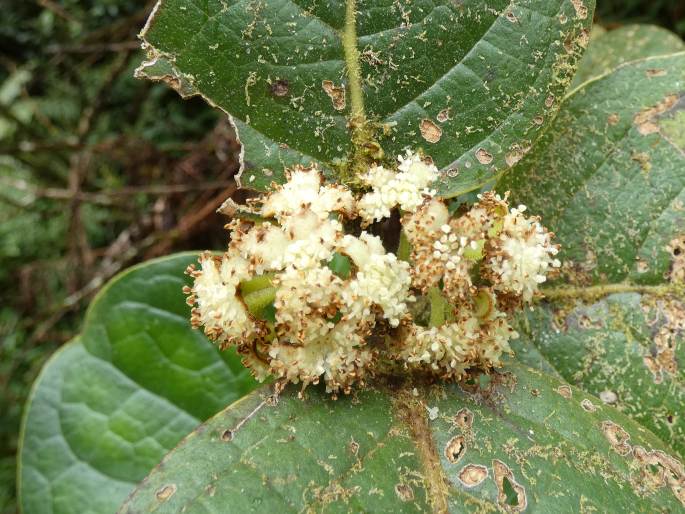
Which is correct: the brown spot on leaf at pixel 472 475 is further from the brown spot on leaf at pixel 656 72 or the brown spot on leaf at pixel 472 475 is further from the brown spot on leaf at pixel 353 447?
the brown spot on leaf at pixel 656 72

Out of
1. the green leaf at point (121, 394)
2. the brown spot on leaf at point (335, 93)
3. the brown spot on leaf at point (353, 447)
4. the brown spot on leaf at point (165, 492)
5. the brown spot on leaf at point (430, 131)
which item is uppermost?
the brown spot on leaf at point (335, 93)

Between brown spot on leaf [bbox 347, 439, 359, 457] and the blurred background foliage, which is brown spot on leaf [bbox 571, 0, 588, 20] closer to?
brown spot on leaf [bbox 347, 439, 359, 457]

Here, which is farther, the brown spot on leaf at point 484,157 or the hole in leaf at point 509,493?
the brown spot on leaf at point 484,157

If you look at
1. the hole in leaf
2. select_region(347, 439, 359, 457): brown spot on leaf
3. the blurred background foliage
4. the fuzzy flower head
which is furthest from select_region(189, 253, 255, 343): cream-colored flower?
the blurred background foliage

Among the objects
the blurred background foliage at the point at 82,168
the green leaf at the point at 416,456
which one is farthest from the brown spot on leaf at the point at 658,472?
the blurred background foliage at the point at 82,168

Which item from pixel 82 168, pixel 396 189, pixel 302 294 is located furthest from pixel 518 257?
pixel 82 168

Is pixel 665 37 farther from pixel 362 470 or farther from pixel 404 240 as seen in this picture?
pixel 362 470
